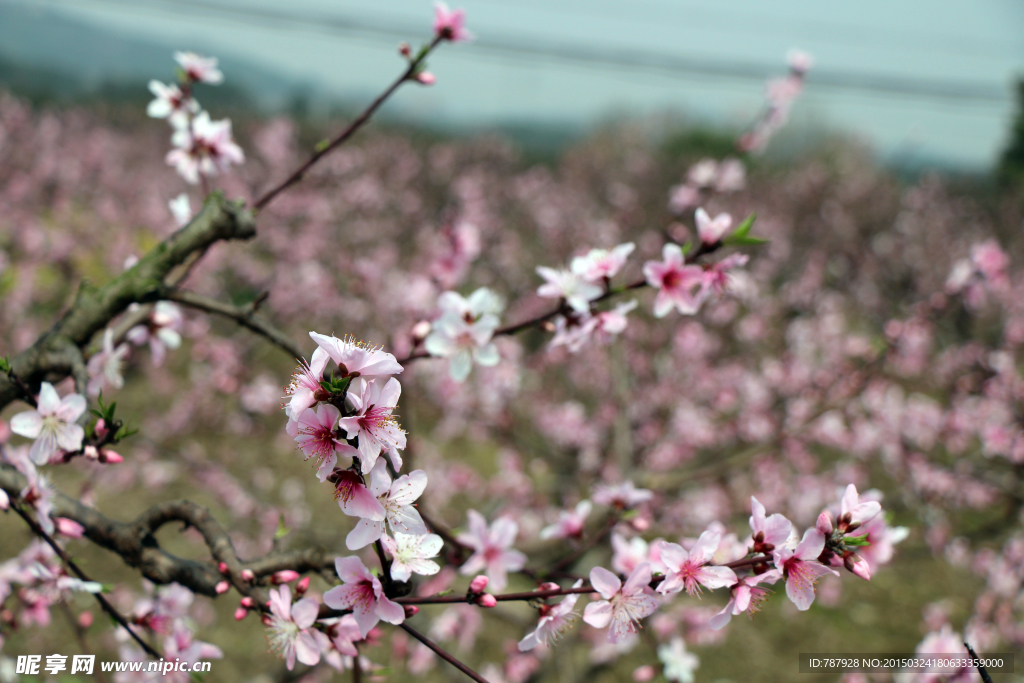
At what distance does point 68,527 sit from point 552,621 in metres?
1.00

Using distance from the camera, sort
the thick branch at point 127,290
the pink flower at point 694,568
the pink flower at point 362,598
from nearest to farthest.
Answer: the pink flower at point 362,598 → the pink flower at point 694,568 → the thick branch at point 127,290

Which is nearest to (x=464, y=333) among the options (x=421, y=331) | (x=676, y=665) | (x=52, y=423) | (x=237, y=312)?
(x=421, y=331)

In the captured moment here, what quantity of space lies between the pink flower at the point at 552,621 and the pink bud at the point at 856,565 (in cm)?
46

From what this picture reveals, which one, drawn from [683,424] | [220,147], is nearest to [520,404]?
[683,424]

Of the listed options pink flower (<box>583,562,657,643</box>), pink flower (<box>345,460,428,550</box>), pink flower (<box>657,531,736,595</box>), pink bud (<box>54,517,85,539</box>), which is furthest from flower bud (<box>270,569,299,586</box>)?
pink flower (<box>657,531,736,595</box>)

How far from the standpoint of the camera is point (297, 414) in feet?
2.58

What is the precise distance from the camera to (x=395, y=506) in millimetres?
887

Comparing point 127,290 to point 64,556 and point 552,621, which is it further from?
point 552,621

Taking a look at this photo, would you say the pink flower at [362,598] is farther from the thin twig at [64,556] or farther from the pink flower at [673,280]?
the pink flower at [673,280]

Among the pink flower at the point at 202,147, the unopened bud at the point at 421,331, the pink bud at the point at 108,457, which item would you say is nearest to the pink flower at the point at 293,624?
the pink bud at the point at 108,457

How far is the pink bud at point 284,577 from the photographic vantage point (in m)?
1.09

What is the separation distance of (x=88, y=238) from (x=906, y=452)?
424 inches

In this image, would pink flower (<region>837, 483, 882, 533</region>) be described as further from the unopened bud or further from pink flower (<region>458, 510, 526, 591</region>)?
the unopened bud

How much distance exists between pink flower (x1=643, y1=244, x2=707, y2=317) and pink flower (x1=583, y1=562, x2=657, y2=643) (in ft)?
2.16
